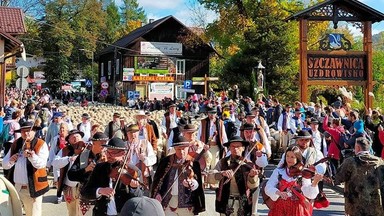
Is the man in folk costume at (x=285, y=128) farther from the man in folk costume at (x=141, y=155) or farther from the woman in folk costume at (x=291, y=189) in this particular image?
the woman in folk costume at (x=291, y=189)

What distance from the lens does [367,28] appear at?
22500 mm

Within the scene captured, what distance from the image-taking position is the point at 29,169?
7535 millimetres

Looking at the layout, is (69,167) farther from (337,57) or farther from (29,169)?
(337,57)

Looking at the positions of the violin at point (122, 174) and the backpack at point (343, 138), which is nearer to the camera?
the violin at point (122, 174)

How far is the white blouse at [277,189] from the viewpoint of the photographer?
18.9ft

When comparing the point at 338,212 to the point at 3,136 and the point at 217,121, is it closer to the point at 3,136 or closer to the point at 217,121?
the point at 217,121

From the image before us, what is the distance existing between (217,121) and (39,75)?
6032cm

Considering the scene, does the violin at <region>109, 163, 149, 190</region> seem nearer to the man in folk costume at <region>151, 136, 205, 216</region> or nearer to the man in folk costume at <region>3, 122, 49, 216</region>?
the man in folk costume at <region>151, 136, 205, 216</region>

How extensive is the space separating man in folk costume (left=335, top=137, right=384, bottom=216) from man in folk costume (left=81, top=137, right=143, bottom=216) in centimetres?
279

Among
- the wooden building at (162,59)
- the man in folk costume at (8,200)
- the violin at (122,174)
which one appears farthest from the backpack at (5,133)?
the wooden building at (162,59)

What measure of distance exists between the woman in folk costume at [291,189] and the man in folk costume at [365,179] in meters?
0.98

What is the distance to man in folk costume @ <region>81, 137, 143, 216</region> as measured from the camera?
18.7 feet

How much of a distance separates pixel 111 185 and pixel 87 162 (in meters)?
1.20

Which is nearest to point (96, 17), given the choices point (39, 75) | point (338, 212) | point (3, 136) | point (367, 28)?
point (39, 75)
